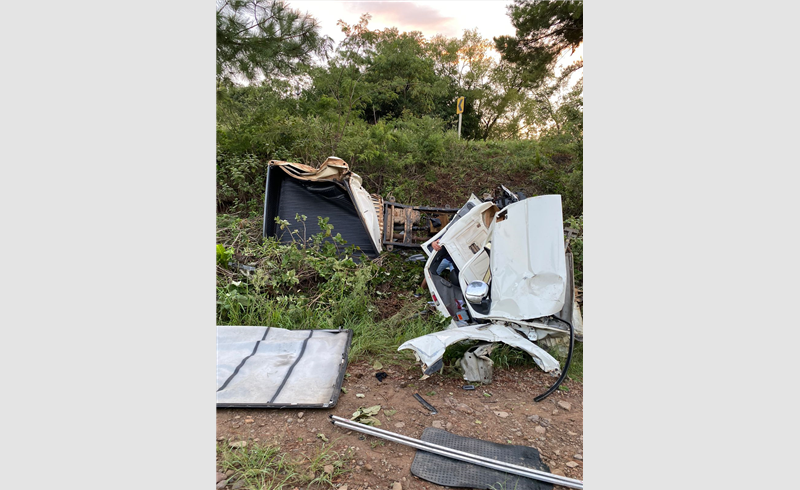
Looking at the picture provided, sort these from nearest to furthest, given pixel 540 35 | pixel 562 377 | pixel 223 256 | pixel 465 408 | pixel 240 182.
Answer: pixel 465 408, pixel 562 377, pixel 223 256, pixel 540 35, pixel 240 182

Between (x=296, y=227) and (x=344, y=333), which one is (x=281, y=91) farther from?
(x=344, y=333)

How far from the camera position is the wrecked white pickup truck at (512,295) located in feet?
12.3

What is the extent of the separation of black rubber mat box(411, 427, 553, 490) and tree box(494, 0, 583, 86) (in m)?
6.39

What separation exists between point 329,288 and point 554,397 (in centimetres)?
285

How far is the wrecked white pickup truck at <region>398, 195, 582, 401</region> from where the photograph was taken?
3.76 metres

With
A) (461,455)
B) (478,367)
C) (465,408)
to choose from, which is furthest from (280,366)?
(461,455)

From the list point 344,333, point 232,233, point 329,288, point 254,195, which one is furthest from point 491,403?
point 254,195

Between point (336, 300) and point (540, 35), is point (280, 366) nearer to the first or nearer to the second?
point (336, 300)

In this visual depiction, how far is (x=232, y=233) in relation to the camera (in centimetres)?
662

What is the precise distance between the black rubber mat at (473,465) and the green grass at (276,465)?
524 millimetres

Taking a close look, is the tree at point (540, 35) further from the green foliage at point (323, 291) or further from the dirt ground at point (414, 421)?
the dirt ground at point (414, 421)

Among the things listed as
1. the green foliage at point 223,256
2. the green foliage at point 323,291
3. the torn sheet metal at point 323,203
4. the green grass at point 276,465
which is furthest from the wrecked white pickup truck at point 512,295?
the green foliage at point 223,256

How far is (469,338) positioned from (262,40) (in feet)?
17.3

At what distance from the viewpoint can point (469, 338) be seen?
3.77 metres
